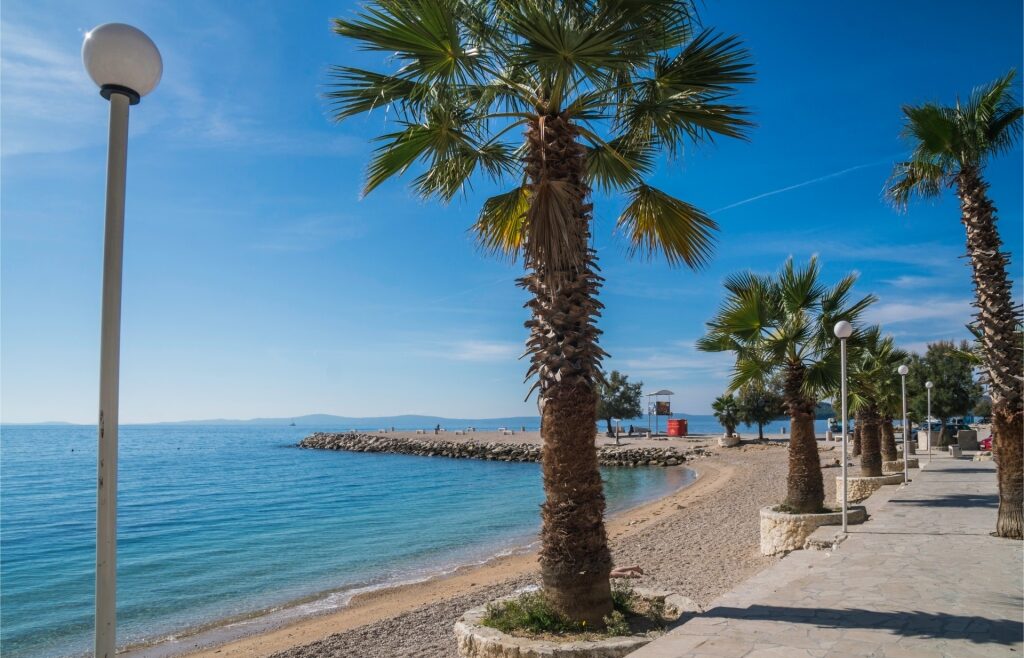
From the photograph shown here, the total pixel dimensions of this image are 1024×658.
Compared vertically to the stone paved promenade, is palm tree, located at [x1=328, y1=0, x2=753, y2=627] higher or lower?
higher

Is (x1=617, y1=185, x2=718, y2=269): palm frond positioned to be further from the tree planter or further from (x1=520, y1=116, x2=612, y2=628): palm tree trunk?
the tree planter

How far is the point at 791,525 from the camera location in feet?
39.0

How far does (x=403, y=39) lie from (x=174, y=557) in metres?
19.5

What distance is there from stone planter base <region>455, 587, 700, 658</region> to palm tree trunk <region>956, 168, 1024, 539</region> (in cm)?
695

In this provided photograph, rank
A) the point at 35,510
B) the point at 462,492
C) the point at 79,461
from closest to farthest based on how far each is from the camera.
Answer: the point at 35,510 < the point at 462,492 < the point at 79,461

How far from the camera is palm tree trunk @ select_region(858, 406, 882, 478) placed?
1783cm

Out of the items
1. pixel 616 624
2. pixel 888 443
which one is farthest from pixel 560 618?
pixel 888 443

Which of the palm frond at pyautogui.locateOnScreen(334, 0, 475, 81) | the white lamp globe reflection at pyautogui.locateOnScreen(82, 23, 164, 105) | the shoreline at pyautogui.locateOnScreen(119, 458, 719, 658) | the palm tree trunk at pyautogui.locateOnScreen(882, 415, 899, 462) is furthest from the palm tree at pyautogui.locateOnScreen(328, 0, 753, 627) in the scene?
the palm tree trunk at pyautogui.locateOnScreen(882, 415, 899, 462)

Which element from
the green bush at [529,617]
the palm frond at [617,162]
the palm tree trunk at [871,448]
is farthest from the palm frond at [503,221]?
the palm tree trunk at [871,448]

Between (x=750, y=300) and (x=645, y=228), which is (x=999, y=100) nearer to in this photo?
(x=750, y=300)

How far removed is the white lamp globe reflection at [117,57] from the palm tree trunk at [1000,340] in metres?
10.6

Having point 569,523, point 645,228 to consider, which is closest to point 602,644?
point 569,523

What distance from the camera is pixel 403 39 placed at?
556 centimetres

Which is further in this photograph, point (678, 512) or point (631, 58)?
point (678, 512)
